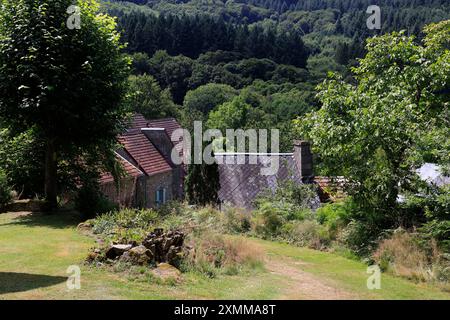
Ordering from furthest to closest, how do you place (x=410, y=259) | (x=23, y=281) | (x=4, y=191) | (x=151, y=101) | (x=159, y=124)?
(x=151, y=101) < (x=159, y=124) < (x=4, y=191) < (x=410, y=259) < (x=23, y=281)

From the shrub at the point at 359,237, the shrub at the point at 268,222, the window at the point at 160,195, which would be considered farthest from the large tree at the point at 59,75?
the window at the point at 160,195

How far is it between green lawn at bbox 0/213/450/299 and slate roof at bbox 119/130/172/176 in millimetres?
16754

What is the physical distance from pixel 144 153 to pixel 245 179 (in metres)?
9.85

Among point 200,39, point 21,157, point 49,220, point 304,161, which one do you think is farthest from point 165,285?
point 200,39

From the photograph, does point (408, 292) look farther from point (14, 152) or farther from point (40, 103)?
point (14, 152)

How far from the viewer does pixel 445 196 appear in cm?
1187

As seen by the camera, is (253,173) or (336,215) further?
(253,173)

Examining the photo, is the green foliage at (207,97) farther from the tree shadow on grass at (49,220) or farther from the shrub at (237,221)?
the tree shadow on grass at (49,220)

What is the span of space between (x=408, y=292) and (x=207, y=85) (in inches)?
3643

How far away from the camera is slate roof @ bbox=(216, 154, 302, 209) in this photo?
2298 cm

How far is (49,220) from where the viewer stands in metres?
15.7

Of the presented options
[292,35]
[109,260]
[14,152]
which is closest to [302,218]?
[109,260]

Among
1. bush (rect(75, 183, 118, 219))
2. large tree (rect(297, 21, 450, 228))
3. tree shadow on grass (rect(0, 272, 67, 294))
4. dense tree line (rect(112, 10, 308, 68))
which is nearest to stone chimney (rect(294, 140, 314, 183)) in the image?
large tree (rect(297, 21, 450, 228))

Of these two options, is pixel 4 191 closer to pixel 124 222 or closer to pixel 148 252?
pixel 124 222
